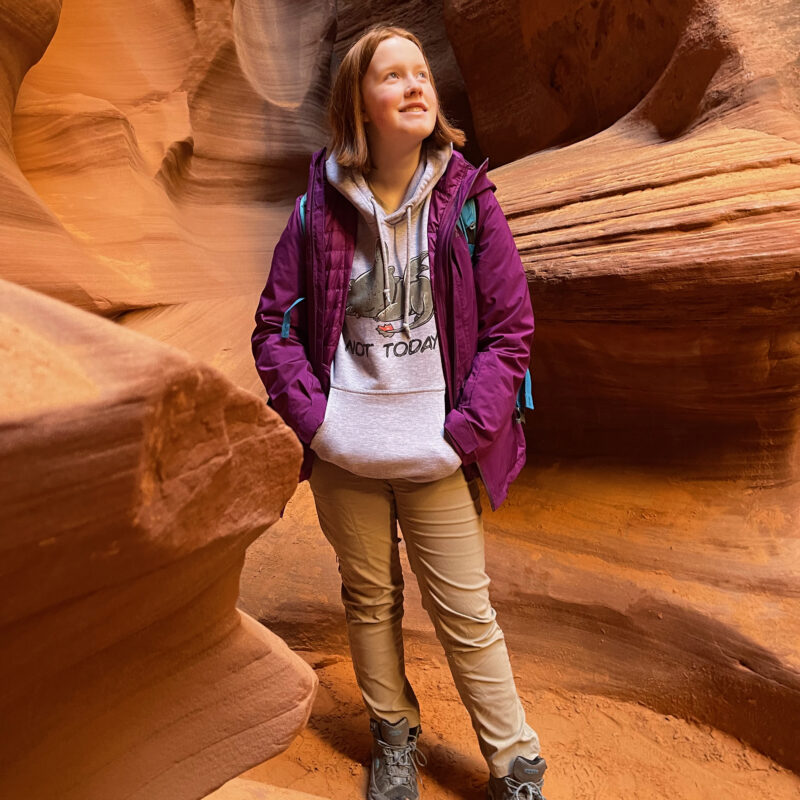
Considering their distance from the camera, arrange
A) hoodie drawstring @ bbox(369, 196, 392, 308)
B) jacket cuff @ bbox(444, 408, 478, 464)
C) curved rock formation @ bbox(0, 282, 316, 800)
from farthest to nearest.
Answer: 1. hoodie drawstring @ bbox(369, 196, 392, 308)
2. jacket cuff @ bbox(444, 408, 478, 464)
3. curved rock formation @ bbox(0, 282, 316, 800)

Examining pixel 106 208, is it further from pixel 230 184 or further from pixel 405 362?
pixel 405 362

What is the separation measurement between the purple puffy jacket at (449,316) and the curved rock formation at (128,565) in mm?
702

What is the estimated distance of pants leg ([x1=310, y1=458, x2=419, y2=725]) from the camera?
1.98 meters

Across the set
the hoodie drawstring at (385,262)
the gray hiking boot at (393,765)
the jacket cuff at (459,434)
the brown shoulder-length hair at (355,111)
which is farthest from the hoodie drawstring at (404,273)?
the gray hiking boot at (393,765)

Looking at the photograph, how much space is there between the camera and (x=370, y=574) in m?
2.07

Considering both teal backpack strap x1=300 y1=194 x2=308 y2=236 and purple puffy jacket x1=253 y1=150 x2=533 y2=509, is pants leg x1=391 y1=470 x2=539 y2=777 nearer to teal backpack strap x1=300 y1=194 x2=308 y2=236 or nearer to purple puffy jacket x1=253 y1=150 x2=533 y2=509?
purple puffy jacket x1=253 y1=150 x2=533 y2=509

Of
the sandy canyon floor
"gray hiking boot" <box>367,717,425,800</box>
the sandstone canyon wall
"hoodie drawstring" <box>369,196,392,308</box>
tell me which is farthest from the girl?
the sandstone canyon wall

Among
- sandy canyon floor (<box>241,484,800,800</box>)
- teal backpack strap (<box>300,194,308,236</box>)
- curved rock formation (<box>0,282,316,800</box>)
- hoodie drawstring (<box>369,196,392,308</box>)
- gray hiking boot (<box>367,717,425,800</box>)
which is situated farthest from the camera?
sandy canyon floor (<box>241,484,800,800</box>)

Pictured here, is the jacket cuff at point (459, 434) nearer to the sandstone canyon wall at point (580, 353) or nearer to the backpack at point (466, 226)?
the backpack at point (466, 226)

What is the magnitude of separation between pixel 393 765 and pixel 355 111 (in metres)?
1.84

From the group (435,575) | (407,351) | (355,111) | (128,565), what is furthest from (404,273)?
(128,565)

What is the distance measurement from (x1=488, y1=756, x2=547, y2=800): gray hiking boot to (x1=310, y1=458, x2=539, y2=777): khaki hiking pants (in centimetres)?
2

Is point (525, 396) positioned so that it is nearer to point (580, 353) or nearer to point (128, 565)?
point (580, 353)

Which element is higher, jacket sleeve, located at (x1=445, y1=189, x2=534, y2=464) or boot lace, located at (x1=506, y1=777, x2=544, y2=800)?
jacket sleeve, located at (x1=445, y1=189, x2=534, y2=464)
